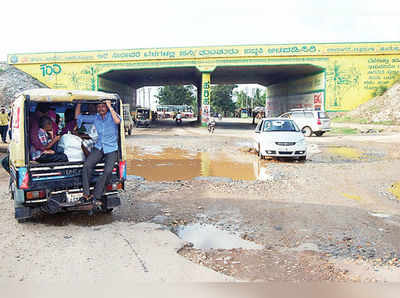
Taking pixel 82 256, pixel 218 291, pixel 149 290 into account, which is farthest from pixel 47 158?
pixel 218 291

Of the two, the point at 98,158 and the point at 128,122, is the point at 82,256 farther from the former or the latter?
the point at 128,122

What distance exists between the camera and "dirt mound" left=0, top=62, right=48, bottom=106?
34.5m

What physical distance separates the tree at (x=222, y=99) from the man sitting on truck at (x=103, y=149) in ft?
262

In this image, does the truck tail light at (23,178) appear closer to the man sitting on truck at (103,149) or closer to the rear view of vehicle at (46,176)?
the rear view of vehicle at (46,176)

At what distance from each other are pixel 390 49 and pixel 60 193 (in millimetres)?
34901

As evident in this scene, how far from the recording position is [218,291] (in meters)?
3.40

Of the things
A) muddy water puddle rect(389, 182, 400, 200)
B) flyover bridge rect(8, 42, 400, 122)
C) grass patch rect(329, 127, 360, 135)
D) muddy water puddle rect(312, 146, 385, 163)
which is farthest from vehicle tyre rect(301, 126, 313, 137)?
muddy water puddle rect(389, 182, 400, 200)

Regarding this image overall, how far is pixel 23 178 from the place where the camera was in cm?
500

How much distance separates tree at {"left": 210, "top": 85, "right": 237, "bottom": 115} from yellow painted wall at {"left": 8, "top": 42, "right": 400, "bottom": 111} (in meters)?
49.4

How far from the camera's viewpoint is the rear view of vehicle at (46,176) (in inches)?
199

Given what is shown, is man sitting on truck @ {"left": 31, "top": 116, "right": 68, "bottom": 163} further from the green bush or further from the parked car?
the green bush

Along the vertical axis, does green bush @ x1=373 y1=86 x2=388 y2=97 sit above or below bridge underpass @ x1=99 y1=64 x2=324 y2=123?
below

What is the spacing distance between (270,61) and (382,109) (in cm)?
1062

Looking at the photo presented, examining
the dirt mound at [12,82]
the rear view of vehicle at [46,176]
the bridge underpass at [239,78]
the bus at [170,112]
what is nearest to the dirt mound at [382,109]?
the bridge underpass at [239,78]
